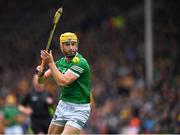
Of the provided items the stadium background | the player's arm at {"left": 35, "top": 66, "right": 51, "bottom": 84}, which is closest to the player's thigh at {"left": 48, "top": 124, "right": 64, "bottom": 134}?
the player's arm at {"left": 35, "top": 66, "right": 51, "bottom": 84}

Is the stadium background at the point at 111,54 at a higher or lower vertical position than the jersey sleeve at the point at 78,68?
lower

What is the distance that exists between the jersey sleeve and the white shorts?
1.62ft

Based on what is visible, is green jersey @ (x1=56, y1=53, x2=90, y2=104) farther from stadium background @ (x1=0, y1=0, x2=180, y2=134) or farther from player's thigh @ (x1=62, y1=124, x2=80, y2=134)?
stadium background @ (x1=0, y1=0, x2=180, y2=134)

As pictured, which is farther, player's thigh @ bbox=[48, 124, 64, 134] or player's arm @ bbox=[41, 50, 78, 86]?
player's thigh @ bbox=[48, 124, 64, 134]

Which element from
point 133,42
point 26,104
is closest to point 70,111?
point 26,104

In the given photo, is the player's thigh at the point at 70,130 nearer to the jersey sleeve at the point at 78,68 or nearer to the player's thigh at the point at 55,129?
the player's thigh at the point at 55,129

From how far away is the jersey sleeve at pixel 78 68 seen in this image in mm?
11102

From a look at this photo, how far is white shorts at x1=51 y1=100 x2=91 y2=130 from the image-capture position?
1121cm

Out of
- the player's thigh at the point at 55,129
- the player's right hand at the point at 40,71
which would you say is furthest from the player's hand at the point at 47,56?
the player's thigh at the point at 55,129

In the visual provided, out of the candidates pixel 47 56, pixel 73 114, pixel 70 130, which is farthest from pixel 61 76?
pixel 70 130

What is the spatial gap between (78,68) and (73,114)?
2.22 ft

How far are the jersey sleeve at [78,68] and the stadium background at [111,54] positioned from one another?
821 cm

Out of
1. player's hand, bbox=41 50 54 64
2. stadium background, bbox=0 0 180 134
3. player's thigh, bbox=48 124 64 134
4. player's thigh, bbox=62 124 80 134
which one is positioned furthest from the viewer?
stadium background, bbox=0 0 180 134

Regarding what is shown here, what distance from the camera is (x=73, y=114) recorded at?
11234mm
